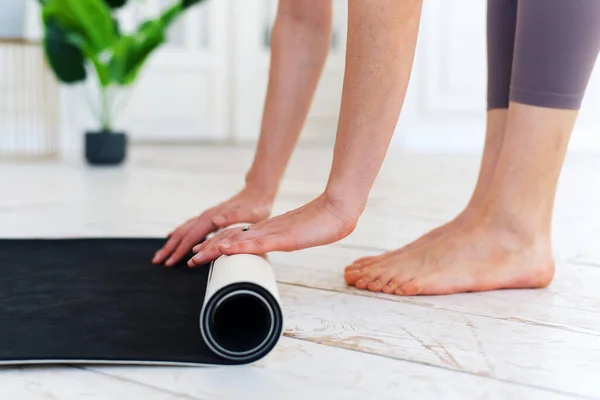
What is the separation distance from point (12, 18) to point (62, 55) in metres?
1.20

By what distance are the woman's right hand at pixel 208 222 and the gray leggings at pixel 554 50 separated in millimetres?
434

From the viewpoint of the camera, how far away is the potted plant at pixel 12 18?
4156mm

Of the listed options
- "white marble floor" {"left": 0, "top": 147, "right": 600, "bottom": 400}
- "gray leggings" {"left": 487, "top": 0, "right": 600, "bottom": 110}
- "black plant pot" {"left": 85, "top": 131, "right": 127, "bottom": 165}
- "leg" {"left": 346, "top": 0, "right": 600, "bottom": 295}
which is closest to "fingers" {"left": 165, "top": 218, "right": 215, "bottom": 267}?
"white marble floor" {"left": 0, "top": 147, "right": 600, "bottom": 400}

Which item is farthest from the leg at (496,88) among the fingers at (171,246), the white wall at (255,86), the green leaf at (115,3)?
the white wall at (255,86)

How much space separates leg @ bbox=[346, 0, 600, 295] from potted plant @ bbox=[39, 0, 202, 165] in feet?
7.53

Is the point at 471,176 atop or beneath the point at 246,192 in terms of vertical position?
beneath

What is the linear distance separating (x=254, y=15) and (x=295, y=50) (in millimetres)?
3659

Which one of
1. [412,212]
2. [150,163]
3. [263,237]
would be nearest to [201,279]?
[263,237]

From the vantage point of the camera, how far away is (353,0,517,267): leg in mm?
1198

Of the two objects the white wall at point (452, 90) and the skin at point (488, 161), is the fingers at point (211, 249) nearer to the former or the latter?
the skin at point (488, 161)

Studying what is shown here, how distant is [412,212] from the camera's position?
6.23ft

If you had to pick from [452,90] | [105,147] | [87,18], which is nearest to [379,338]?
[87,18]

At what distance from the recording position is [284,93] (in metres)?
1.21

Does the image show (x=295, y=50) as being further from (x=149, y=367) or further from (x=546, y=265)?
(x=149, y=367)
